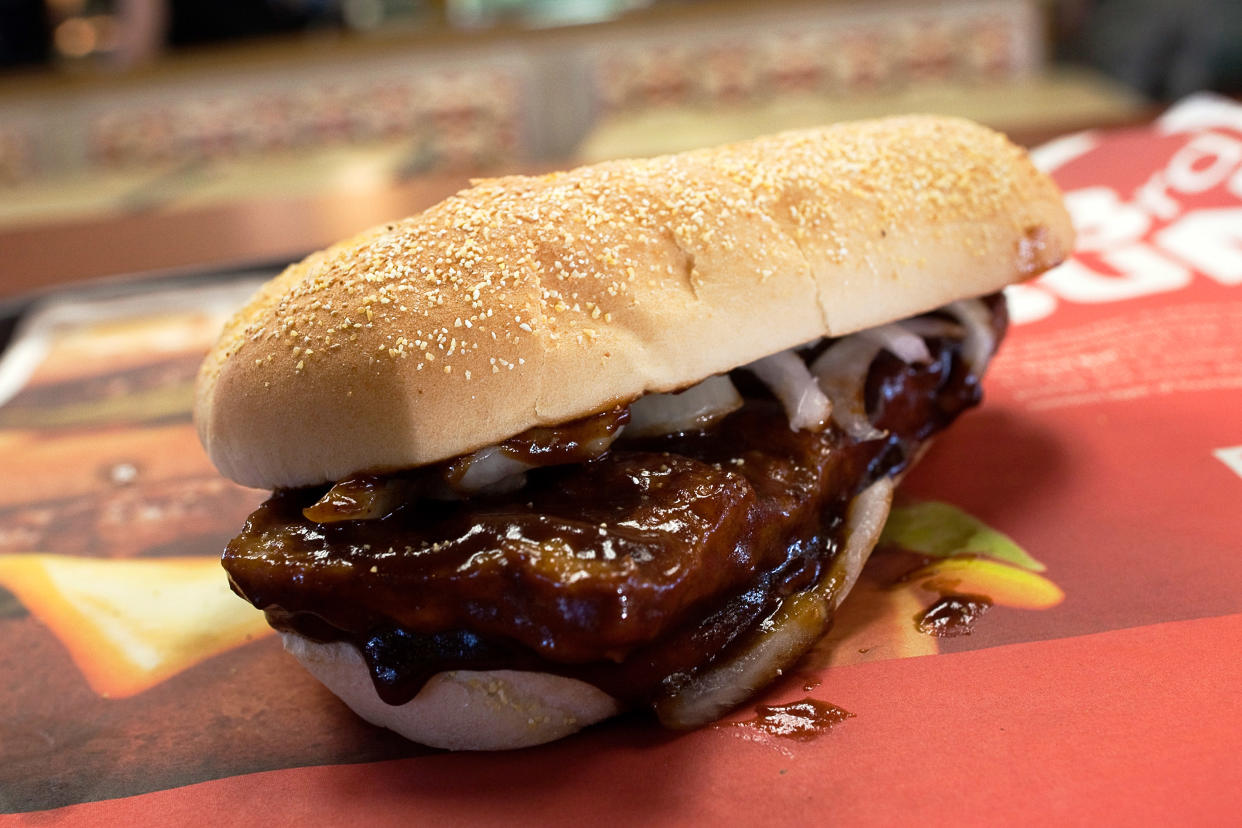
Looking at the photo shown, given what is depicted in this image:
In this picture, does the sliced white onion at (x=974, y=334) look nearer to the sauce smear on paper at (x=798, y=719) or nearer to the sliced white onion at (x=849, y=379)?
the sliced white onion at (x=849, y=379)

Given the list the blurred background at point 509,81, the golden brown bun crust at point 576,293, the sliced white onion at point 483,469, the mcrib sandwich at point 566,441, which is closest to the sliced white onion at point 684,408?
the mcrib sandwich at point 566,441

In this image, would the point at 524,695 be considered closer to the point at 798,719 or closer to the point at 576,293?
the point at 798,719

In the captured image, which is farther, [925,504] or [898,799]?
[925,504]

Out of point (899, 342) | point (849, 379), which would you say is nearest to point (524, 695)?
point (849, 379)

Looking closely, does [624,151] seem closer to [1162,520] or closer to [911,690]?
[1162,520]

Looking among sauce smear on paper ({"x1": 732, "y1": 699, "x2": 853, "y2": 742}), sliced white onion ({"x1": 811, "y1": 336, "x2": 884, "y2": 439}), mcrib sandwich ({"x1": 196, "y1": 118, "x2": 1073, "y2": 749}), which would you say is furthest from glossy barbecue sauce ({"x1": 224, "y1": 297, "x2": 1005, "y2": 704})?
sliced white onion ({"x1": 811, "y1": 336, "x2": 884, "y2": 439})

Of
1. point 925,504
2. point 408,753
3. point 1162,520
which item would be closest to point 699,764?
point 408,753
